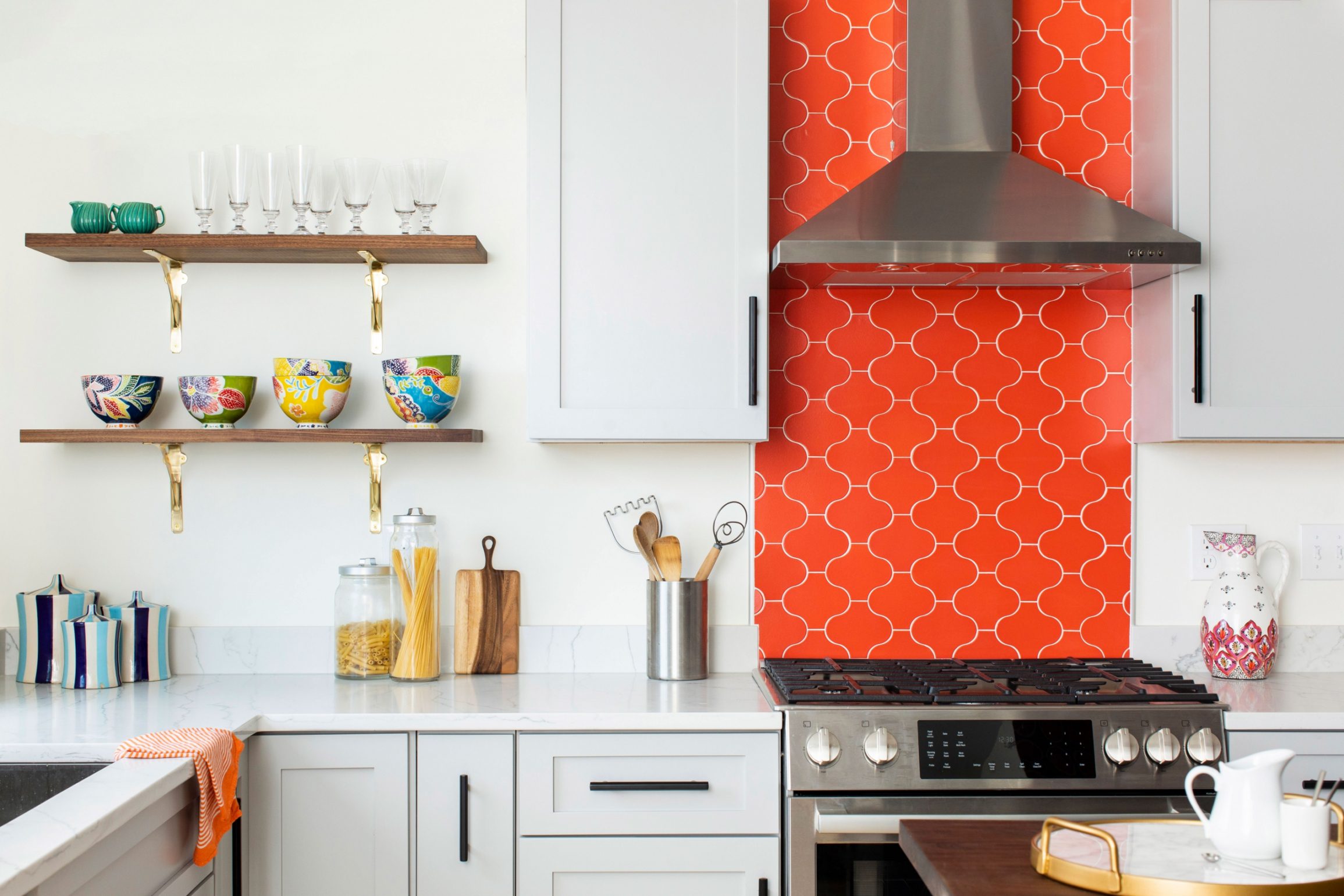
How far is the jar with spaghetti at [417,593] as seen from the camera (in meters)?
2.31

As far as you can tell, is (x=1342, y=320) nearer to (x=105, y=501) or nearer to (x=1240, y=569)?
(x=1240, y=569)

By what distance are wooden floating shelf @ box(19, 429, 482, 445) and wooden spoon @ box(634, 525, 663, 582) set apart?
0.46 metres

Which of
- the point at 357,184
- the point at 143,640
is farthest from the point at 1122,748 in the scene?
the point at 143,640

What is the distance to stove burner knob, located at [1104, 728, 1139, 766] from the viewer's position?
1960mm

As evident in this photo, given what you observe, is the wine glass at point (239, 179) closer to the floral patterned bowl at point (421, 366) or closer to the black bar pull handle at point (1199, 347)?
the floral patterned bowl at point (421, 366)

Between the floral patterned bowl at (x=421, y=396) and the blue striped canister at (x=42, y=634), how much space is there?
2.77 feet

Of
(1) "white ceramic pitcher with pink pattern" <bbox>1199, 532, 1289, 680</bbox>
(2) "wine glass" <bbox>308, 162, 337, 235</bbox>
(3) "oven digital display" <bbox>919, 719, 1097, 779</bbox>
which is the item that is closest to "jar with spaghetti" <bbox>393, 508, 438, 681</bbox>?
(2) "wine glass" <bbox>308, 162, 337, 235</bbox>

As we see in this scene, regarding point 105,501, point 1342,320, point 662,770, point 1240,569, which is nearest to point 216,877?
point 662,770

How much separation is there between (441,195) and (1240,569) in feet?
6.97

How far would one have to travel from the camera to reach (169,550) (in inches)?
98.3

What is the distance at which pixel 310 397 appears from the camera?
2334mm

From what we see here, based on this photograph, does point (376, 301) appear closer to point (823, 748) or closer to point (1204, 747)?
point (823, 748)

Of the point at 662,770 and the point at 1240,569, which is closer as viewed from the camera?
the point at 662,770

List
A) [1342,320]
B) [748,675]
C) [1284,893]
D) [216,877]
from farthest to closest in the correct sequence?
[748,675] < [1342,320] < [216,877] < [1284,893]
